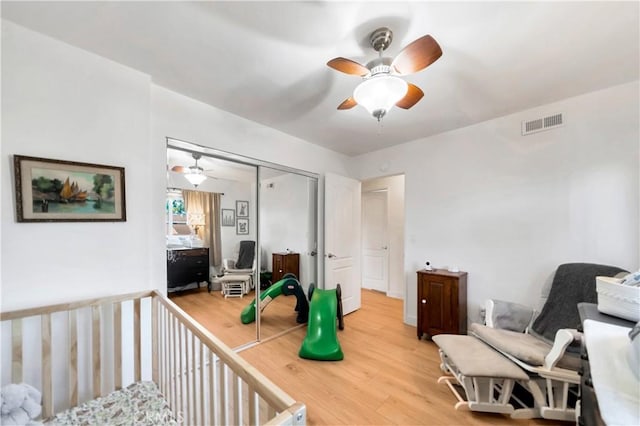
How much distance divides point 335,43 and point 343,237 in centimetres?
256

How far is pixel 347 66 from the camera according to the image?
1393 mm

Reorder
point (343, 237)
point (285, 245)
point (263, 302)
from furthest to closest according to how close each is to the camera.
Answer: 1. point (343, 237)
2. point (285, 245)
3. point (263, 302)

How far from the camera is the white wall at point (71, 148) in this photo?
1357 mm

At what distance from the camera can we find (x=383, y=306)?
3.97 meters

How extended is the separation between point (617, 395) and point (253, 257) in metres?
2.79

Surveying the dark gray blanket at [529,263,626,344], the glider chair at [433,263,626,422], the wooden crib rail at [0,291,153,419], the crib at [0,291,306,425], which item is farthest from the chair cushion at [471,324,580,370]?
the wooden crib rail at [0,291,153,419]

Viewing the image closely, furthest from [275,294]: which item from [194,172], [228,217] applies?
[194,172]

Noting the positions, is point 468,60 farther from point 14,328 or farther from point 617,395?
point 14,328

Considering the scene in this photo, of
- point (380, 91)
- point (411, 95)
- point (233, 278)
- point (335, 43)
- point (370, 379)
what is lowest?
point (370, 379)

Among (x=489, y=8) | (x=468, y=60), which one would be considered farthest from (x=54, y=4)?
(x=468, y=60)

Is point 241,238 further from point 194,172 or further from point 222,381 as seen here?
point 222,381

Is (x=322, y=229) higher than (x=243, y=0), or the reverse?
(x=243, y=0)

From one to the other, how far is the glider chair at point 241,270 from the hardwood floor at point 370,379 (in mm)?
417

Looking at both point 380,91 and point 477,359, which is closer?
point 380,91
